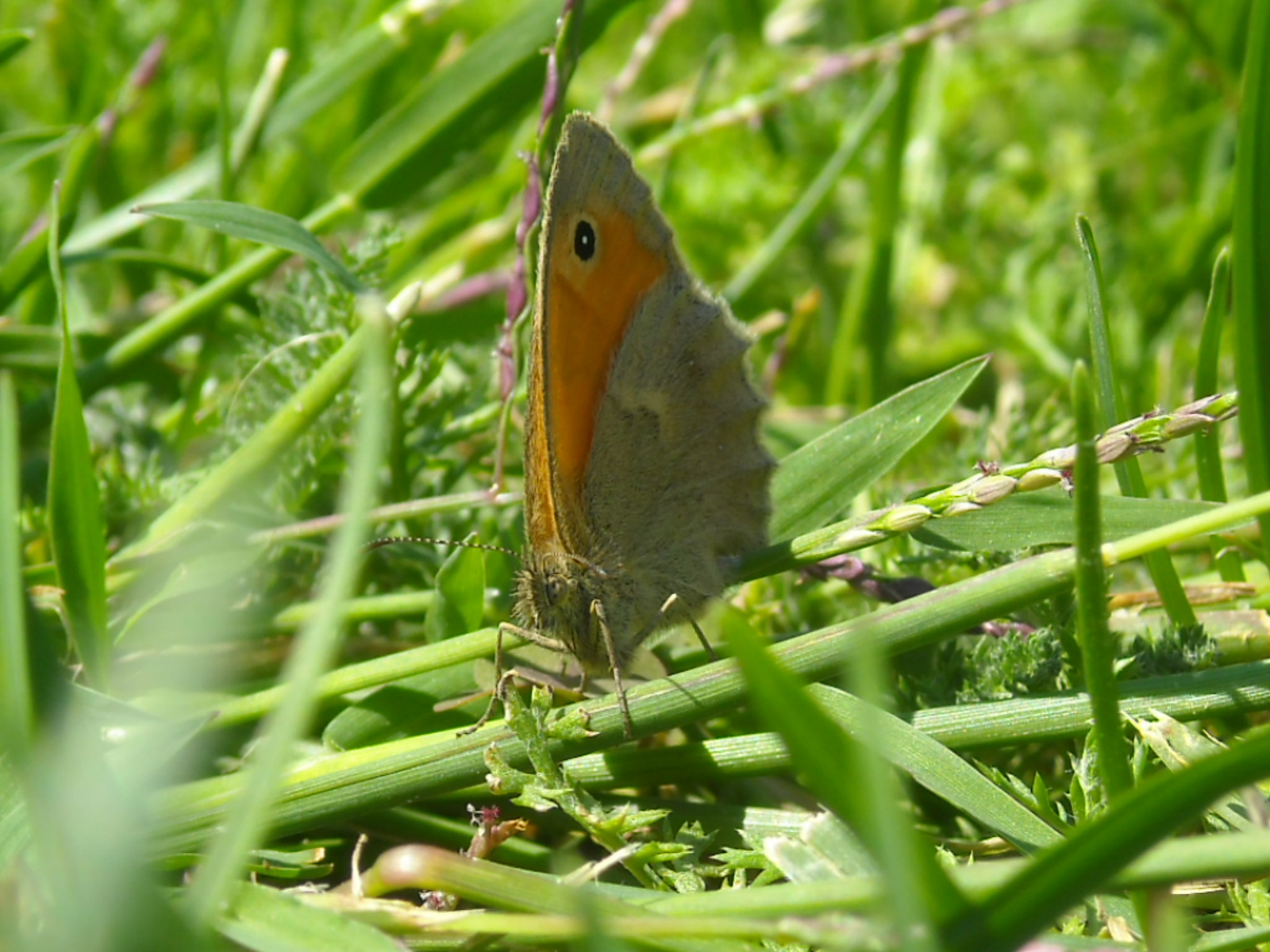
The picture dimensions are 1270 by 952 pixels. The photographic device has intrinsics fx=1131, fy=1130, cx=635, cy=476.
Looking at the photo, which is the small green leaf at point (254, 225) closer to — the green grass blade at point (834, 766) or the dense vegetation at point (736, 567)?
the dense vegetation at point (736, 567)

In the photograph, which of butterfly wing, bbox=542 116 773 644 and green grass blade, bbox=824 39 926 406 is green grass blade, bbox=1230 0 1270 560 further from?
green grass blade, bbox=824 39 926 406

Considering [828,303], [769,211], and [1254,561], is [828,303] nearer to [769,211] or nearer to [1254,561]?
[769,211]

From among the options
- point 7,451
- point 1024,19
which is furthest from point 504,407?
point 1024,19

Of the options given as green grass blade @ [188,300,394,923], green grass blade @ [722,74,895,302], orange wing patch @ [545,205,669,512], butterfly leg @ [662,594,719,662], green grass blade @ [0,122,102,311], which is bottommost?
green grass blade @ [188,300,394,923]

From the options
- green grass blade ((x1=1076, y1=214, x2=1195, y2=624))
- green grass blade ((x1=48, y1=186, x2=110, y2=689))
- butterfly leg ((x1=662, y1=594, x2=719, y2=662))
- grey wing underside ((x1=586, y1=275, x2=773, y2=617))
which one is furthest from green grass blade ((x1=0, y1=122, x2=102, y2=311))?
green grass blade ((x1=1076, y1=214, x2=1195, y2=624))

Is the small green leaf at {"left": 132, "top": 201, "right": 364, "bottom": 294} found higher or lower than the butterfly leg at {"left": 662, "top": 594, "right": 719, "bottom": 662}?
higher

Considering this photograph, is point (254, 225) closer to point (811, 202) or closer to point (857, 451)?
point (857, 451)

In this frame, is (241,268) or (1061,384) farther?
(1061,384)
